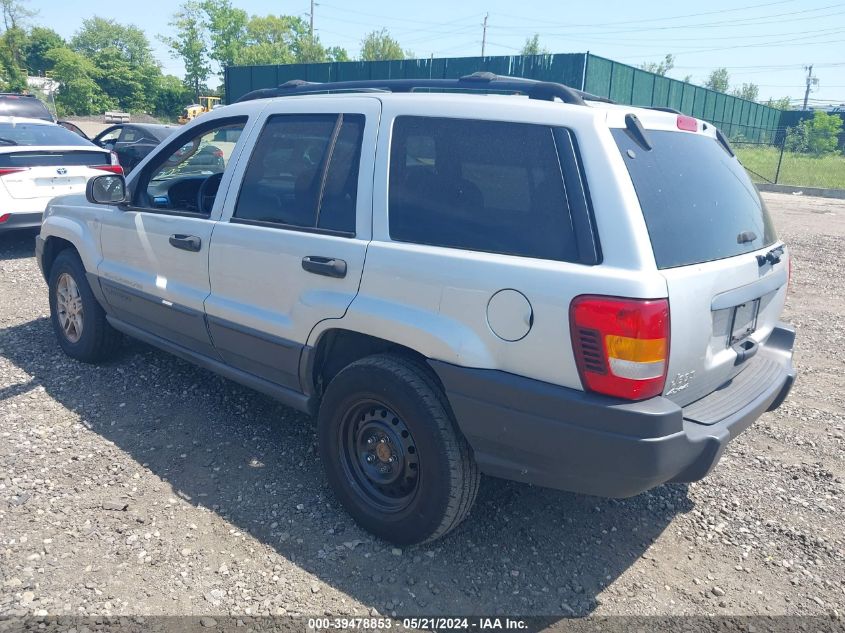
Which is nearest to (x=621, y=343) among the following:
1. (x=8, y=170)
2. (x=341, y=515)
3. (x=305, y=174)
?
(x=341, y=515)

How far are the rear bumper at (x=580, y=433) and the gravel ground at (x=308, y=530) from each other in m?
0.59

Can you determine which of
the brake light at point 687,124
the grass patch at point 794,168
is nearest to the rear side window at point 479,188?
the brake light at point 687,124

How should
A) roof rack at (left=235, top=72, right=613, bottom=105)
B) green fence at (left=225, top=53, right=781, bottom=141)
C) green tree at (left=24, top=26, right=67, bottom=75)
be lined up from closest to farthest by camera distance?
roof rack at (left=235, top=72, right=613, bottom=105) < green fence at (left=225, top=53, right=781, bottom=141) < green tree at (left=24, top=26, right=67, bottom=75)

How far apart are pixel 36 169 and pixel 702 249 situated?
8.02m

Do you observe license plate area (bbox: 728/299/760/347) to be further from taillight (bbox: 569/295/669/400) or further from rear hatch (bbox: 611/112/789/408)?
taillight (bbox: 569/295/669/400)

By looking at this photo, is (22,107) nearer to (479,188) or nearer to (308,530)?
(308,530)

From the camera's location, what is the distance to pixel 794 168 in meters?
31.9

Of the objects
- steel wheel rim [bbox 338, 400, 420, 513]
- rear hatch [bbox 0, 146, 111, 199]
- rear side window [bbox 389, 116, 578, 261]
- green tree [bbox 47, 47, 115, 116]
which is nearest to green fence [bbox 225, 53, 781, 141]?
rear hatch [bbox 0, 146, 111, 199]

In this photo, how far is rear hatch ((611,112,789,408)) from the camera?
2510 millimetres

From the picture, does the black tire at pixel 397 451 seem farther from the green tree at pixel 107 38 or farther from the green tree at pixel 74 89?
the green tree at pixel 107 38

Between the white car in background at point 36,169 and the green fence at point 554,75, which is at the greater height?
→ the green fence at point 554,75

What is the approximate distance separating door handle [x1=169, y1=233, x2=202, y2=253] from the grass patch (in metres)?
17.6

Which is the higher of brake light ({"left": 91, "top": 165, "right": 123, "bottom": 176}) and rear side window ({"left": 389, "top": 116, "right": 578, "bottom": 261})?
rear side window ({"left": 389, "top": 116, "right": 578, "bottom": 261})

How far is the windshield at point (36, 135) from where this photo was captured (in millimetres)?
9023
